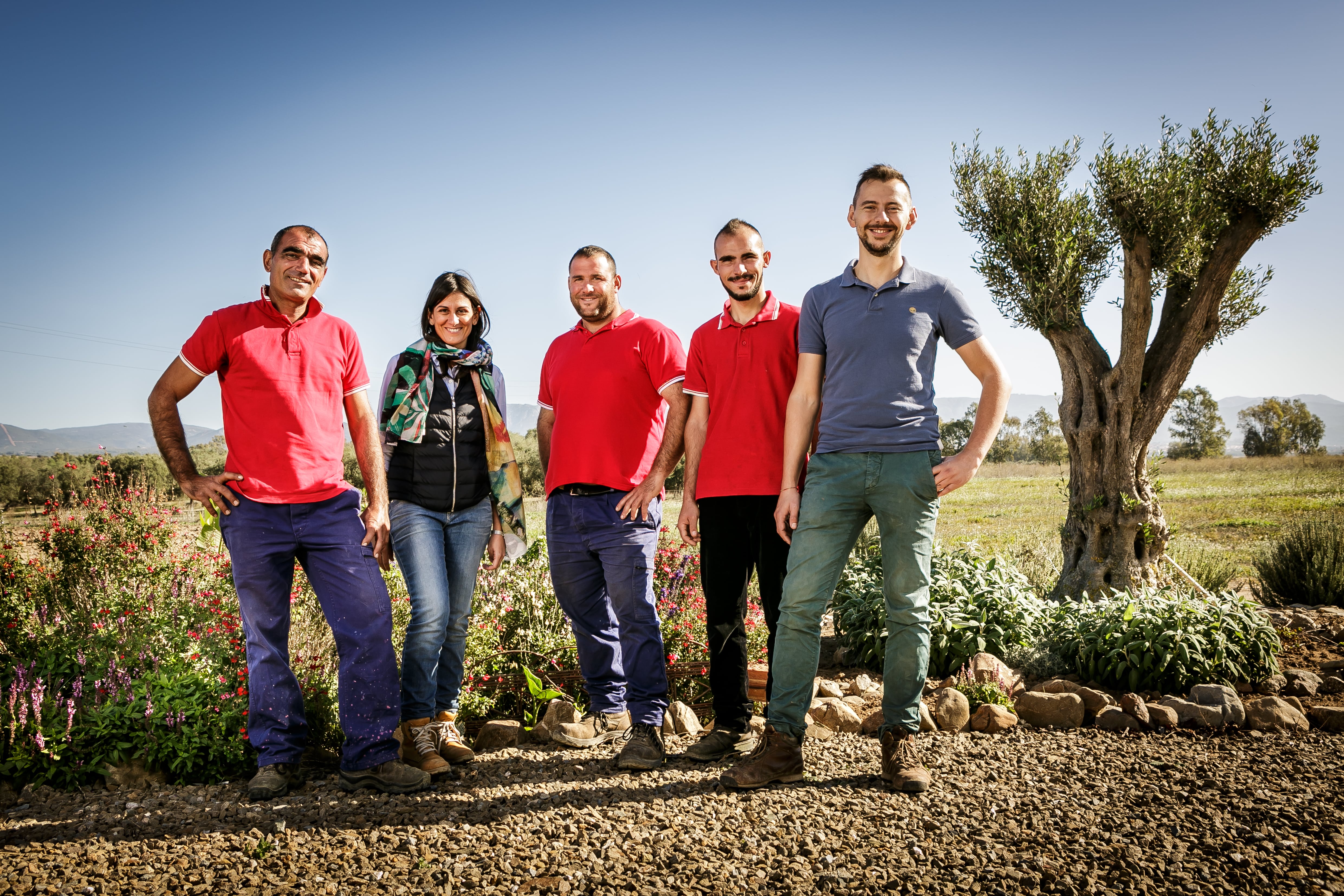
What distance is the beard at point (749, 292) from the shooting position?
11.6 ft

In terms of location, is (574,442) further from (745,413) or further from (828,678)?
(828,678)

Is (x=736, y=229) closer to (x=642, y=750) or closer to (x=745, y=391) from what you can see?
(x=745, y=391)

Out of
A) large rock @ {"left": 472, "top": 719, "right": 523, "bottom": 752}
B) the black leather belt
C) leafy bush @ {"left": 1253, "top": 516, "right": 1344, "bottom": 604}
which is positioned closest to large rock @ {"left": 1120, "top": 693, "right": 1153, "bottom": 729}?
the black leather belt

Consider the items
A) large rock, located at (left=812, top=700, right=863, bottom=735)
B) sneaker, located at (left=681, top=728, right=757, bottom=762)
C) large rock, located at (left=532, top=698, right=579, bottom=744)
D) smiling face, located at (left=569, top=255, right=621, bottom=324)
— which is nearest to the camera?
sneaker, located at (left=681, top=728, right=757, bottom=762)

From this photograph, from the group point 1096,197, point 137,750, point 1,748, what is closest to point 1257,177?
point 1096,197

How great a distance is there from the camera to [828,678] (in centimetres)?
527

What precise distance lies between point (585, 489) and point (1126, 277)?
6.92m

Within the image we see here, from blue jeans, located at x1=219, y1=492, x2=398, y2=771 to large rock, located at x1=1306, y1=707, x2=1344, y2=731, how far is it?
505 centimetres

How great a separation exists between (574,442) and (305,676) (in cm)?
187

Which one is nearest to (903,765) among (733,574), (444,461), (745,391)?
(733,574)

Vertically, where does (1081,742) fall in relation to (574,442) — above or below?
below

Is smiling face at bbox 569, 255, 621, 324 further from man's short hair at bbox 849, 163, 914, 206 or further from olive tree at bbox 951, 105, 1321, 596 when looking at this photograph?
olive tree at bbox 951, 105, 1321, 596

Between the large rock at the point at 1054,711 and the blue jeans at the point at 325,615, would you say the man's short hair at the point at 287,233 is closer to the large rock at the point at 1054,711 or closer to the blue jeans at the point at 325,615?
the blue jeans at the point at 325,615

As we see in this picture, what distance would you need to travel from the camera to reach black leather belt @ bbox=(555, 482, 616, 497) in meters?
3.54
